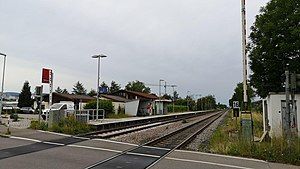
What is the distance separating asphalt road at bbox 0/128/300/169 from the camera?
9387mm

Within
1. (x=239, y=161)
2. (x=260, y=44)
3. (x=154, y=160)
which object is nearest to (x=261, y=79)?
(x=260, y=44)

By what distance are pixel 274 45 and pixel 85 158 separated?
46.5 feet

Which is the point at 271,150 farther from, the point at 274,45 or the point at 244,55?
the point at 274,45

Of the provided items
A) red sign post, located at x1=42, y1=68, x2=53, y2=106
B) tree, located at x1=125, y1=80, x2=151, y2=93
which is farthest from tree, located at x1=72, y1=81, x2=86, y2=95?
red sign post, located at x1=42, y1=68, x2=53, y2=106

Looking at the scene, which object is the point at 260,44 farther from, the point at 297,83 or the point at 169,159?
the point at 169,159

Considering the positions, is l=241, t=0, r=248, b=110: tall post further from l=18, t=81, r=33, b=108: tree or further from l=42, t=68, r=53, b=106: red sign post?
l=18, t=81, r=33, b=108: tree

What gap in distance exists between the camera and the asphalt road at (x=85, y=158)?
939cm

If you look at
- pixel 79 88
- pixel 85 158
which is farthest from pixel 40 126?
pixel 79 88

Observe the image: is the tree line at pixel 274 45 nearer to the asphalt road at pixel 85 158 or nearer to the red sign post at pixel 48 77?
the asphalt road at pixel 85 158

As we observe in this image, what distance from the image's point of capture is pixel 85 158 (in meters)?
10.5

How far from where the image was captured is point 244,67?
1636 centimetres

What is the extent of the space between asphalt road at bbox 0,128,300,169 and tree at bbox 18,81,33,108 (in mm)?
79271

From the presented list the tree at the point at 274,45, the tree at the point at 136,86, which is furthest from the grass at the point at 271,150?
the tree at the point at 136,86

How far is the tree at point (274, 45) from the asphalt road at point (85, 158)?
864 centimetres
